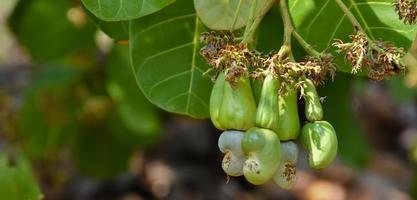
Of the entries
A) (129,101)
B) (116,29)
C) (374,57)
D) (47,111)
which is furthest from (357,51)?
(47,111)

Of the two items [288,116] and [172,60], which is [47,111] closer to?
[172,60]

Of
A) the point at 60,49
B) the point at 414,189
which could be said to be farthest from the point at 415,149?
the point at 60,49

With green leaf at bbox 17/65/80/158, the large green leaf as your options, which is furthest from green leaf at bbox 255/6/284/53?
green leaf at bbox 17/65/80/158

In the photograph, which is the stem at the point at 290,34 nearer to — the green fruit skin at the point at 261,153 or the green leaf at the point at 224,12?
the green leaf at the point at 224,12

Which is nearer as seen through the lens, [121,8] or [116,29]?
[121,8]

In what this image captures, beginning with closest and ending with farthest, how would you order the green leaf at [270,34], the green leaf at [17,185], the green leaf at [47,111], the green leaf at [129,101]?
the green leaf at [17,185], the green leaf at [270,34], the green leaf at [129,101], the green leaf at [47,111]

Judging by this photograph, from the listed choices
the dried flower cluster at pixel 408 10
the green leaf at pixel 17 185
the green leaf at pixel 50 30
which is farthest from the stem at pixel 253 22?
the green leaf at pixel 50 30

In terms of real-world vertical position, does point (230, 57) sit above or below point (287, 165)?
above

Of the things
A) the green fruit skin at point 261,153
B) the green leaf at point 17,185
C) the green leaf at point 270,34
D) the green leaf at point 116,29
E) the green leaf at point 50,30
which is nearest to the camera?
the green fruit skin at point 261,153
